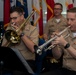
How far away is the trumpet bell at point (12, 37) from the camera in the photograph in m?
2.54

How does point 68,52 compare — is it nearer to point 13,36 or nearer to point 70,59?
point 70,59

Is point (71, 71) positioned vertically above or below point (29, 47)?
below

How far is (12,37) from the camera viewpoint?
256cm

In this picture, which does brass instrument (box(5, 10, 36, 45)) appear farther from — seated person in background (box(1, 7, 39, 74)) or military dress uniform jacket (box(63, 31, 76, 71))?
military dress uniform jacket (box(63, 31, 76, 71))

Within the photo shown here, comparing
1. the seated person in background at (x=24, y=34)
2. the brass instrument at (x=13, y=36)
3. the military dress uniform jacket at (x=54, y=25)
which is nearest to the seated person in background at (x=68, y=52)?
the seated person in background at (x=24, y=34)

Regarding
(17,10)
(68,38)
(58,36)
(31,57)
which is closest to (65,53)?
(68,38)

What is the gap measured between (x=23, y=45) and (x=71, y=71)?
2.24 ft

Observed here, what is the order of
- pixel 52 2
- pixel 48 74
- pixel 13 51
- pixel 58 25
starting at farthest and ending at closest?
pixel 52 2
pixel 58 25
pixel 48 74
pixel 13 51

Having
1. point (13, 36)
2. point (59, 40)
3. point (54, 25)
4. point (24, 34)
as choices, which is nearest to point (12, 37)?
point (13, 36)

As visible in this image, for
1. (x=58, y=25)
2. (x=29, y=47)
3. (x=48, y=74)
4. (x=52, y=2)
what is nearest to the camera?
(x=48, y=74)

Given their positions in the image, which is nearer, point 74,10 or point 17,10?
point 74,10

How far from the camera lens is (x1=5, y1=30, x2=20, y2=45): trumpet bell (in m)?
2.54

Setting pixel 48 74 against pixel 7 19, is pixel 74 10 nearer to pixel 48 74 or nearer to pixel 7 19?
pixel 48 74

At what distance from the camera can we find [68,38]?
2.37m
